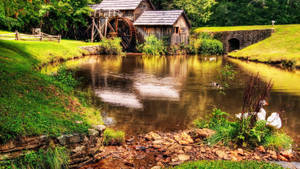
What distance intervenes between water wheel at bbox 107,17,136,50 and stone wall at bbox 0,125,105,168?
23.9 metres

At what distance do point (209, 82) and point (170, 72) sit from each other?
3769 millimetres

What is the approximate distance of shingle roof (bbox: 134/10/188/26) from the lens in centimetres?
2744

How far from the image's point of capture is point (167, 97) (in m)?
10.9

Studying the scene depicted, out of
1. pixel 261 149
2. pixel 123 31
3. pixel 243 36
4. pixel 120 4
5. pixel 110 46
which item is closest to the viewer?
pixel 261 149

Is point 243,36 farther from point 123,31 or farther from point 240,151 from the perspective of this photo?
point 240,151

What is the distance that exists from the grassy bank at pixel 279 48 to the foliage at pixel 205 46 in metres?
2.85

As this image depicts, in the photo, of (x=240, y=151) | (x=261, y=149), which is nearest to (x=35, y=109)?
(x=240, y=151)

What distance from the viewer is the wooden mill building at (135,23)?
28016 mm

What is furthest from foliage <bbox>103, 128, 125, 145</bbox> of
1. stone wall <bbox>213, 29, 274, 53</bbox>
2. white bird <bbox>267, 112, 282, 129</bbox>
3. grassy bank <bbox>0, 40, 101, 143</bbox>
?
stone wall <bbox>213, 29, 274, 53</bbox>

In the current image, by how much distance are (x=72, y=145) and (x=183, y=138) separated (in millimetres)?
2613

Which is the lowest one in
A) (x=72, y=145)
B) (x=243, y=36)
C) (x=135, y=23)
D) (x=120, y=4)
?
(x=72, y=145)

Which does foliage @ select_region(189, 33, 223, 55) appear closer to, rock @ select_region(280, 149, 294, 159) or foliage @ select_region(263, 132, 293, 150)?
foliage @ select_region(263, 132, 293, 150)

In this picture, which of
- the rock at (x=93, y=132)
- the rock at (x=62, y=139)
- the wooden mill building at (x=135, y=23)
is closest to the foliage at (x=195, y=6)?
the wooden mill building at (x=135, y=23)

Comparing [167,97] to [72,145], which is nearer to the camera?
[72,145]
